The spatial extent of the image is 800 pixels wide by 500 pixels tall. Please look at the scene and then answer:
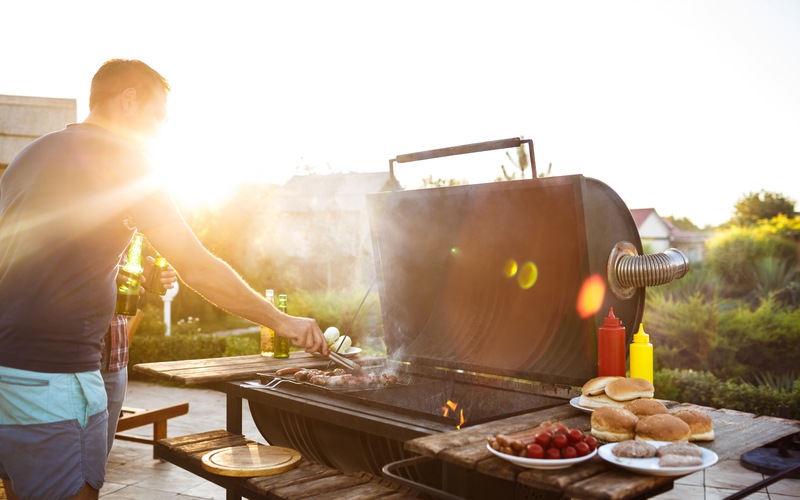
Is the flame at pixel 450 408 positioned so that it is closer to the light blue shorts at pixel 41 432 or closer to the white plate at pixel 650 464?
the white plate at pixel 650 464

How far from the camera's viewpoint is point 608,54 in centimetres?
625

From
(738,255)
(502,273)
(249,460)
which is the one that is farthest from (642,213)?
(249,460)

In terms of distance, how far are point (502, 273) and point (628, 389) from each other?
114 cm

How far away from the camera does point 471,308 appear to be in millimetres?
3572

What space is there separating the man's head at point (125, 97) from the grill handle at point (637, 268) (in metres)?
1.90

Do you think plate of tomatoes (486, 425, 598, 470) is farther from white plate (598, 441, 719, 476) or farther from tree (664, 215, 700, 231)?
tree (664, 215, 700, 231)

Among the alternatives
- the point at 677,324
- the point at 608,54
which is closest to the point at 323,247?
the point at 677,324

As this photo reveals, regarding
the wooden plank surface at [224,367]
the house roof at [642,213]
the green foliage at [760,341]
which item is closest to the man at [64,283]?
the wooden plank surface at [224,367]

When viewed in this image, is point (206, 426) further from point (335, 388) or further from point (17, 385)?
point (17, 385)

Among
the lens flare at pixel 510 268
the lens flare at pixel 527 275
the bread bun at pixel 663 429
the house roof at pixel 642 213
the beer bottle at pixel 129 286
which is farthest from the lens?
the house roof at pixel 642 213

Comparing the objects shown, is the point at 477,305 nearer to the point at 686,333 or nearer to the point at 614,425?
the point at 614,425

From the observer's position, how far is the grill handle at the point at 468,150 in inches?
117

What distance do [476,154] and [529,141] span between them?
1.34ft

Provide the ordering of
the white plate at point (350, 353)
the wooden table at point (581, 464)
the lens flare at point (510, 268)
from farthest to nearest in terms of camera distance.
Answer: the white plate at point (350, 353) → the lens flare at point (510, 268) → the wooden table at point (581, 464)
